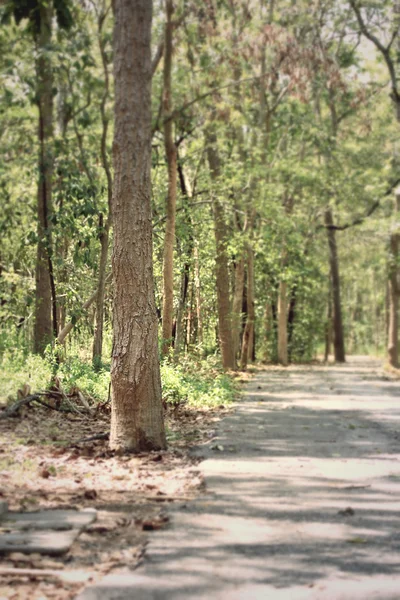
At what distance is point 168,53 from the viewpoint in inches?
624

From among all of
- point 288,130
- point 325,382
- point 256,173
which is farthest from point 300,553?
point 288,130

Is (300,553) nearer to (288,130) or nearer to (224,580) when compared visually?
(224,580)

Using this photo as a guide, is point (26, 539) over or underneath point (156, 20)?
underneath

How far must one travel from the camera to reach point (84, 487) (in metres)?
6.40

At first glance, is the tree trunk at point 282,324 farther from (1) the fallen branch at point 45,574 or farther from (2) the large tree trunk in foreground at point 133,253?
(1) the fallen branch at point 45,574

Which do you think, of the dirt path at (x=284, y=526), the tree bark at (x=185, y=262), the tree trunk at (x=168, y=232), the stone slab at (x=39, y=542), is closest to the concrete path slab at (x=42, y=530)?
the stone slab at (x=39, y=542)

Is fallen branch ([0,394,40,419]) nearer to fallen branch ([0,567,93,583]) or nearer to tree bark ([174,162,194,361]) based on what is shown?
fallen branch ([0,567,93,583])

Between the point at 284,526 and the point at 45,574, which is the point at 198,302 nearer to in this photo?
the point at 284,526

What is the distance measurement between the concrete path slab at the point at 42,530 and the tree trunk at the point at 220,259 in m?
15.6

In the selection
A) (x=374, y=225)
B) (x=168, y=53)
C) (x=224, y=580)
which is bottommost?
(x=224, y=580)

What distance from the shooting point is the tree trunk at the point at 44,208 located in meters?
15.7

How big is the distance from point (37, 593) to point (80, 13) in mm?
15927

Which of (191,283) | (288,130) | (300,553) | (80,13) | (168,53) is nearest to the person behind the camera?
(300,553)

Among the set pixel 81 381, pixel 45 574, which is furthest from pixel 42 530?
pixel 81 381
